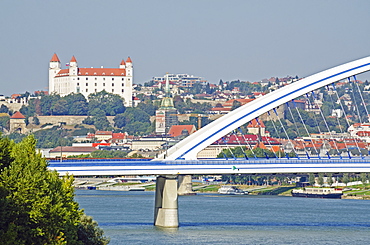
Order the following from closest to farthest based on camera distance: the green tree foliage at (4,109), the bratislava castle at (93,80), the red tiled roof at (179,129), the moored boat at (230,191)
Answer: the moored boat at (230,191)
the red tiled roof at (179,129)
the bratislava castle at (93,80)
the green tree foliage at (4,109)

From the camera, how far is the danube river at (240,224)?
3966 cm

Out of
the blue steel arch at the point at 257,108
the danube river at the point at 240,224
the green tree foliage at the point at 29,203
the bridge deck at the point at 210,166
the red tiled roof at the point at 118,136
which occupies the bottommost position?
the danube river at the point at 240,224

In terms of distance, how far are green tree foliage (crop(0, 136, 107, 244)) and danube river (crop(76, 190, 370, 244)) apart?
436 inches

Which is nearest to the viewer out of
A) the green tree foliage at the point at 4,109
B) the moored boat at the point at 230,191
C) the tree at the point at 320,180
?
the moored boat at the point at 230,191

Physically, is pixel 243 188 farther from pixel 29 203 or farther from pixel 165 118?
pixel 165 118

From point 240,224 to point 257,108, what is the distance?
4.87 m

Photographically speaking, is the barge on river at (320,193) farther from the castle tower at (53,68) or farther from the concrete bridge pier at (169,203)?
the castle tower at (53,68)

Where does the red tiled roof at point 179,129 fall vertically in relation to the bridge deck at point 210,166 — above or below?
above

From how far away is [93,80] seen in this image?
611 feet

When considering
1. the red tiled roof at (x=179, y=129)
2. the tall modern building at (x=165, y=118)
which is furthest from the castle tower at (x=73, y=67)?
the red tiled roof at (x=179, y=129)

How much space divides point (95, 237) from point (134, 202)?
112 feet

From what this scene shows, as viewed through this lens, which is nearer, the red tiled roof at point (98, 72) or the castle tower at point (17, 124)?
the castle tower at point (17, 124)

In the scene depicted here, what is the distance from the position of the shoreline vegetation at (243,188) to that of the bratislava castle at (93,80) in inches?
2951

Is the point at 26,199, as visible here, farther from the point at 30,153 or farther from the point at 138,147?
the point at 138,147
